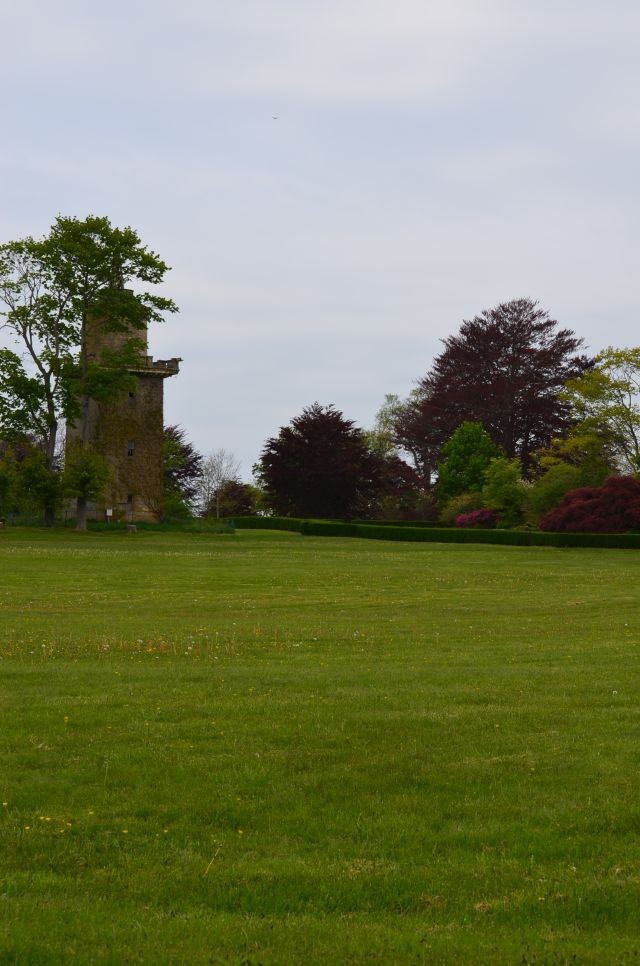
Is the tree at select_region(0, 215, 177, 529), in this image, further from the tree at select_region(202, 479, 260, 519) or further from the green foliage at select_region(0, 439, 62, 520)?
the tree at select_region(202, 479, 260, 519)

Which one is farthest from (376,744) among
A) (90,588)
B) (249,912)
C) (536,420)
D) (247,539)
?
(536,420)

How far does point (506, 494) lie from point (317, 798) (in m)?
62.3

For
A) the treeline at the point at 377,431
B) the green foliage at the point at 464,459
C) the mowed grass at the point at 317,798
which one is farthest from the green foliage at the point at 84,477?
the mowed grass at the point at 317,798

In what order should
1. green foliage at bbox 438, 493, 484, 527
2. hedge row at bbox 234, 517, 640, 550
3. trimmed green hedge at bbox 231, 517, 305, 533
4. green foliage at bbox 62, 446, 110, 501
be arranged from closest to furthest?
hedge row at bbox 234, 517, 640, 550 → green foliage at bbox 62, 446, 110, 501 → trimmed green hedge at bbox 231, 517, 305, 533 → green foliage at bbox 438, 493, 484, 527

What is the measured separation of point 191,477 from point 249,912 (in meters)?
95.2

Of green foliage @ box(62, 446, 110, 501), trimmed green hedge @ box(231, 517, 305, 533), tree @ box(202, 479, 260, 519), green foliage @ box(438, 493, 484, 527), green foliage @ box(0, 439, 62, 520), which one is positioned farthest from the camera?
tree @ box(202, 479, 260, 519)

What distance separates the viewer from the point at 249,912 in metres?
6.02

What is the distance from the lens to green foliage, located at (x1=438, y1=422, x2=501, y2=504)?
277 feet

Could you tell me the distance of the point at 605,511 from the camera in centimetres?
5553

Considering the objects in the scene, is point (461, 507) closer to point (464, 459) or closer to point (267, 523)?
point (464, 459)

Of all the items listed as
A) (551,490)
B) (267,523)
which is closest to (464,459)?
(267,523)

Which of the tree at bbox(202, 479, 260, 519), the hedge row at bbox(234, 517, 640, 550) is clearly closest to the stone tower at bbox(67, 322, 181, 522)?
the hedge row at bbox(234, 517, 640, 550)

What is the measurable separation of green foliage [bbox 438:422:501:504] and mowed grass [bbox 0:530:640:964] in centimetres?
6582

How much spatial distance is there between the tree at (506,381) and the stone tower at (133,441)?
28900 mm
